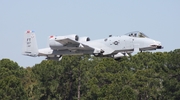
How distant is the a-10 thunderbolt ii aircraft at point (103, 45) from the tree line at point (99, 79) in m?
34.5

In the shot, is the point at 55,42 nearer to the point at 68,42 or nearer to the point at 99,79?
the point at 68,42

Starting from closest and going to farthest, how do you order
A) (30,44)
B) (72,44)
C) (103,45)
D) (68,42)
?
(68,42), (72,44), (103,45), (30,44)

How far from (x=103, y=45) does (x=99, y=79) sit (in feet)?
144

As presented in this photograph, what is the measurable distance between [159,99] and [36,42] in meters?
39.6

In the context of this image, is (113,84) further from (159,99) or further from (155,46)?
(155,46)

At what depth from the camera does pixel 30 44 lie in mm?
66688

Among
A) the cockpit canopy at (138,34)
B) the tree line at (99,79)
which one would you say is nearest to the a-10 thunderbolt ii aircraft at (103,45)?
the cockpit canopy at (138,34)

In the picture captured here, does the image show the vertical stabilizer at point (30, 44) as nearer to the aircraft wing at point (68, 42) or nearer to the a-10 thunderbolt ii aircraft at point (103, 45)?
the a-10 thunderbolt ii aircraft at point (103, 45)

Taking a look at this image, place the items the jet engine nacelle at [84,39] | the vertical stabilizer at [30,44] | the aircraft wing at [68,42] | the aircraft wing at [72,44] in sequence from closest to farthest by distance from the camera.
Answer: the aircraft wing at [68,42] < the aircraft wing at [72,44] < the jet engine nacelle at [84,39] < the vertical stabilizer at [30,44]

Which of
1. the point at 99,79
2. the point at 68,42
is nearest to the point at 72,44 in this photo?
the point at 68,42

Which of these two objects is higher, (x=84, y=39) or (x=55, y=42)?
(x=84, y=39)

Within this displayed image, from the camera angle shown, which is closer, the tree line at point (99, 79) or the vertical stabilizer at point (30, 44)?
the vertical stabilizer at point (30, 44)

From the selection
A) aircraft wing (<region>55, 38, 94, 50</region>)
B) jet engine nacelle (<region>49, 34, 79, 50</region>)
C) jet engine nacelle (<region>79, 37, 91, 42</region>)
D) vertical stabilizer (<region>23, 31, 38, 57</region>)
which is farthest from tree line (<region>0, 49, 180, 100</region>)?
aircraft wing (<region>55, 38, 94, 50</region>)

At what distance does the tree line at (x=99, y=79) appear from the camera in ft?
332
